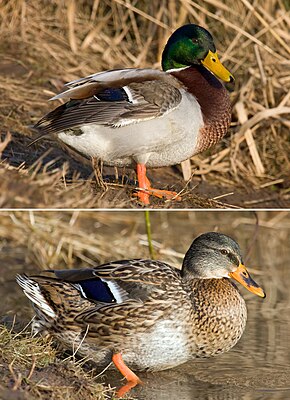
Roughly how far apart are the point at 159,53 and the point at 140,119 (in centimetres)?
340

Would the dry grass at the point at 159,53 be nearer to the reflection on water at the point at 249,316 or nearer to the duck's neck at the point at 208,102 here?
the reflection on water at the point at 249,316

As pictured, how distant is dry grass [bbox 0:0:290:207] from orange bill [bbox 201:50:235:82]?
4.24 feet

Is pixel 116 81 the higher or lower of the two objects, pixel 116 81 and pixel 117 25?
the higher

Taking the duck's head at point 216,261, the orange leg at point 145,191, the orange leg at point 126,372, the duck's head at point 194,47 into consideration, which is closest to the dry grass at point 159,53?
the duck's head at point 194,47

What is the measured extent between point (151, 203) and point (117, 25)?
361 centimetres

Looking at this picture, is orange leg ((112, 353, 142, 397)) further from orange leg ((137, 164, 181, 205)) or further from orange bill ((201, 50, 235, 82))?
orange bill ((201, 50, 235, 82))

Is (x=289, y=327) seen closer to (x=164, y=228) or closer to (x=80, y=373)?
(x=80, y=373)

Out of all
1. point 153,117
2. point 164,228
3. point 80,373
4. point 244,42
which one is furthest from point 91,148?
point 244,42

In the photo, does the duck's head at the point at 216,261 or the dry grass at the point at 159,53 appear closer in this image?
the duck's head at the point at 216,261

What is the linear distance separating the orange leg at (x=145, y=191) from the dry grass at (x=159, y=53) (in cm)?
143

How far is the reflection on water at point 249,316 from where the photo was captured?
4152 mm

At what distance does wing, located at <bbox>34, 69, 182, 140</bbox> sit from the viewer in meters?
4.60

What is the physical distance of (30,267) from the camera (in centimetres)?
612

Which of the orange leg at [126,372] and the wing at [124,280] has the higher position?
the wing at [124,280]
